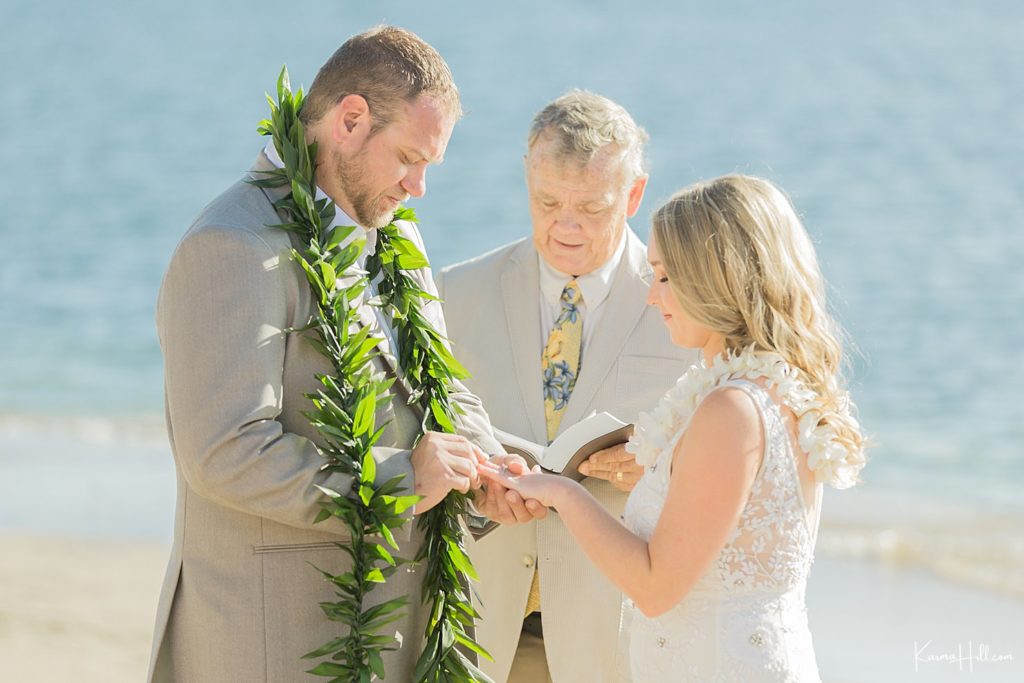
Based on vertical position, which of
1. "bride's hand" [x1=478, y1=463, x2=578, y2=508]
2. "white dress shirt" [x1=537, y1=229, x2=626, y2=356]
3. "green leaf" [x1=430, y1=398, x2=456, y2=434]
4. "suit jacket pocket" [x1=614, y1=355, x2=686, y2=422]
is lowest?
"bride's hand" [x1=478, y1=463, x2=578, y2=508]

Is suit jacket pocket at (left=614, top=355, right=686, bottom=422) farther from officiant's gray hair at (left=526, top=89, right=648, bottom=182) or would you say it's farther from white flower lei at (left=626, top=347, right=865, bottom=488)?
white flower lei at (left=626, top=347, right=865, bottom=488)

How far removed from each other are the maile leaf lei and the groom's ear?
8 cm

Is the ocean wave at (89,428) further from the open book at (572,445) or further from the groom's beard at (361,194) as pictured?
the groom's beard at (361,194)

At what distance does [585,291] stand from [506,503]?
3.32 feet

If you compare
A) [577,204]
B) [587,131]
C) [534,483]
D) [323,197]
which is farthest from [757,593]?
[587,131]

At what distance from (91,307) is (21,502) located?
6239 millimetres

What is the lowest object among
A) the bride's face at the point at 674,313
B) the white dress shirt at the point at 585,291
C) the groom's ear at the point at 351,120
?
the bride's face at the point at 674,313

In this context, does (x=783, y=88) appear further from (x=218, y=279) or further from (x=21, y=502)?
(x=218, y=279)

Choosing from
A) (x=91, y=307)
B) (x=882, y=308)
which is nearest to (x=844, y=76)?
(x=882, y=308)

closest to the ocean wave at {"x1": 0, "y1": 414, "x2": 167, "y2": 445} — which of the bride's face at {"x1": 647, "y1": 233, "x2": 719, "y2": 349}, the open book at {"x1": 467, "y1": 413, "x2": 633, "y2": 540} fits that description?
the open book at {"x1": 467, "y1": 413, "x2": 633, "y2": 540}

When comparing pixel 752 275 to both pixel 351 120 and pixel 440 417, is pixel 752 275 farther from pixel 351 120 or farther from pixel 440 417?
pixel 351 120

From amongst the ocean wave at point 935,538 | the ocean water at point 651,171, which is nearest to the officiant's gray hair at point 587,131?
the ocean water at point 651,171

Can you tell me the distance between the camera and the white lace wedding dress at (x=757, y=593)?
2707 mm

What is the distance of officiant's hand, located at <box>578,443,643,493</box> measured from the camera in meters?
3.66
